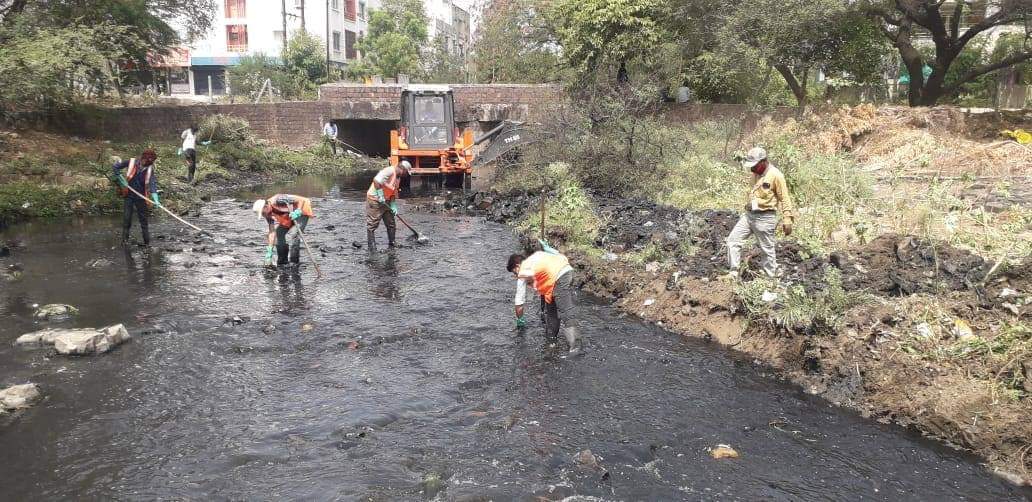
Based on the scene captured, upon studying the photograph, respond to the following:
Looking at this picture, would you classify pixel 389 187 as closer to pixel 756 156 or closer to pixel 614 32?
pixel 756 156

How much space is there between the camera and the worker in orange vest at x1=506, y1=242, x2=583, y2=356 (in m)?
7.14

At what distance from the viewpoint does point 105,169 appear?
1686cm

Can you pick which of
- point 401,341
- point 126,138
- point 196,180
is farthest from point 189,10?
point 401,341

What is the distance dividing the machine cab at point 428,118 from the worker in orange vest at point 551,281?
42.2 ft

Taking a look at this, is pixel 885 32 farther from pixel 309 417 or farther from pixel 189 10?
pixel 189 10

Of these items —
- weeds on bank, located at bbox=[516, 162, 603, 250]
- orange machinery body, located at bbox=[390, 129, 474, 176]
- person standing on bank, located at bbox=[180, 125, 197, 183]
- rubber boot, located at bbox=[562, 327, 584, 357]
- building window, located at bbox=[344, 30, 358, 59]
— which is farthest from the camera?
building window, located at bbox=[344, 30, 358, 59]

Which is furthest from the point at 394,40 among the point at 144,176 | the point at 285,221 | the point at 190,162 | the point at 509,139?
the point at 285,221

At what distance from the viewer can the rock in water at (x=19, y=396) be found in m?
5.98

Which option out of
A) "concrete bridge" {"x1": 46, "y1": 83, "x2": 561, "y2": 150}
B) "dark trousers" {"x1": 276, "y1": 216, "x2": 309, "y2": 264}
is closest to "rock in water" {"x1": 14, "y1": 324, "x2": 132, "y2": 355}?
"dark trousers" {"x1": 276, "y1": 216, "x2": 309, "y2": 264}

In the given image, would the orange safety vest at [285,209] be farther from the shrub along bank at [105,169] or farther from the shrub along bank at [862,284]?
the shrub along bank at [105,169]

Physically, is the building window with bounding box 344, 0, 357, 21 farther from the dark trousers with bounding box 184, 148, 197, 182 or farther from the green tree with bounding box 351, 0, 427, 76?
the dark trousers with bounding box 184, 148, 197, 182

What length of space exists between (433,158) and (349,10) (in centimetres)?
3780

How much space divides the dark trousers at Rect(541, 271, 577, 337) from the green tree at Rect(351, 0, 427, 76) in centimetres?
3841

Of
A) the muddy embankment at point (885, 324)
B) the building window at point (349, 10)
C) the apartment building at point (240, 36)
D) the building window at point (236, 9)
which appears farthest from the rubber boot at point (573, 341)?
the building window at point (349, 10)
